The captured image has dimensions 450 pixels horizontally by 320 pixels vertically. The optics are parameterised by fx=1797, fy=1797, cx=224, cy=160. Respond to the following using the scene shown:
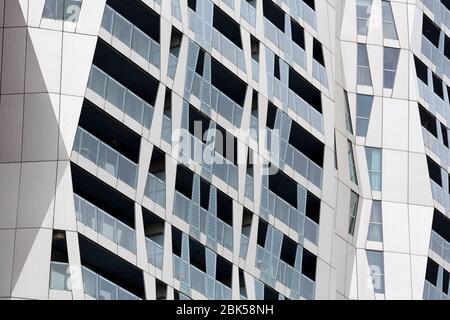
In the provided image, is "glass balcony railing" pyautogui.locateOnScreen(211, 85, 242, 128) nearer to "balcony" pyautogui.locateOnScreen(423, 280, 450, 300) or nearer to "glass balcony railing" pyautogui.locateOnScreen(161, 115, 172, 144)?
"glass balcony railing" pyautogui.locateOnScreen(161, 115, 172, 144)

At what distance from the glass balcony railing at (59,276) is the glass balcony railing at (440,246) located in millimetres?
24895

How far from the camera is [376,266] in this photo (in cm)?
8094

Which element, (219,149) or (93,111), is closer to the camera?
(93,111)

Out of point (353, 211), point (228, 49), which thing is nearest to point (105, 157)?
point (228, 49)

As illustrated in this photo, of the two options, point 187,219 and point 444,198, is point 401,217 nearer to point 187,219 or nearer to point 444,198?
point 444,198

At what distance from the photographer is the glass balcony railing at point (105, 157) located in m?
64.9

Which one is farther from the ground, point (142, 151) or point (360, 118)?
point (360, 118)

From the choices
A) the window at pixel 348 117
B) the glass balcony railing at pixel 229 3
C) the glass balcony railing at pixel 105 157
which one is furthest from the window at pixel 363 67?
the glass balcony railing at pixel 105 157

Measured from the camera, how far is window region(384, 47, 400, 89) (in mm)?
84625

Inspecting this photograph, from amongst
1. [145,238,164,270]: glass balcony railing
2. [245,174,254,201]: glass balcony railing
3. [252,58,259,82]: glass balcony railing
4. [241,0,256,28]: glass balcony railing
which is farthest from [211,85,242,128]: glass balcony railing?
[145,238,164,270]: glass balcony railing

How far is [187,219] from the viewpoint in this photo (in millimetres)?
68875

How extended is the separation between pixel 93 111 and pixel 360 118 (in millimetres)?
20651

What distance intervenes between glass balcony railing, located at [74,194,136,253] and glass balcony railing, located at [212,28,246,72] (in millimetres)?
9914
